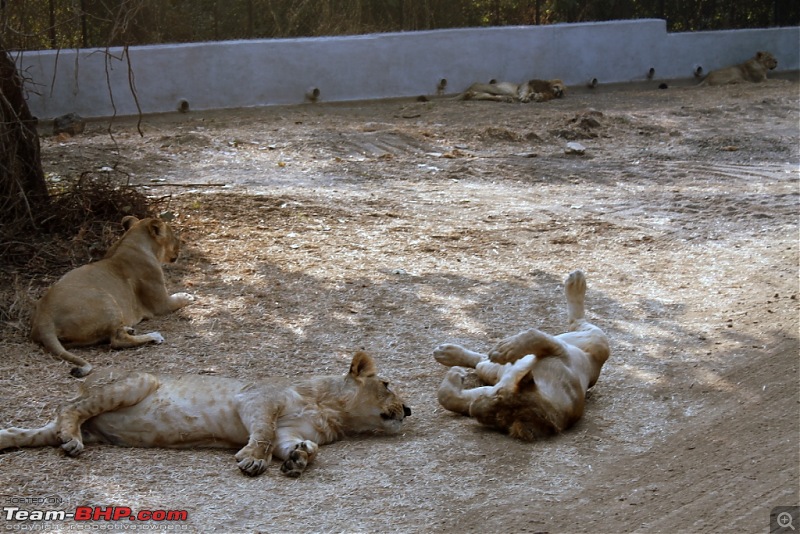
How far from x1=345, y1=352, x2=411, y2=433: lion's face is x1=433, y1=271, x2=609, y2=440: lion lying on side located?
342 millimetres

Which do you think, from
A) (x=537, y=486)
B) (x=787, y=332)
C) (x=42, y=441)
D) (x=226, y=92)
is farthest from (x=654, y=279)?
(x=226, y=92)

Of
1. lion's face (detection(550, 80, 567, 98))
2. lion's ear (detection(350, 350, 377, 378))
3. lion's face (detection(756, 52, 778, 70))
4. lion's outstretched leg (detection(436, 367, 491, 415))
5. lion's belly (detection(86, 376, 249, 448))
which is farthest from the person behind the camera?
lion's face (detection(756, 52, 778, 70))

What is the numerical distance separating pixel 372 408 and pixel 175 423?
936 mm

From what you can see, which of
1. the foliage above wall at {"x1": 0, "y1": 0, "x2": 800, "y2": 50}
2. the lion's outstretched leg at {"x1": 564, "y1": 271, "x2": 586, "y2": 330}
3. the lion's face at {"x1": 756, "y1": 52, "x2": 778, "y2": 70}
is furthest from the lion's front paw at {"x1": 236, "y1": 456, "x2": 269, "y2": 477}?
the lion's face at {"x1": 756, "y1": 52, "x2": 778, "y2": 70}

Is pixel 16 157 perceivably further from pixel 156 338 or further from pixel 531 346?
pixel 531 346

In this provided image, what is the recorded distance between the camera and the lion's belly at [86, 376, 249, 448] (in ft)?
15.0

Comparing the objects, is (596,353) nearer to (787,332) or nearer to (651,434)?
(651,434)

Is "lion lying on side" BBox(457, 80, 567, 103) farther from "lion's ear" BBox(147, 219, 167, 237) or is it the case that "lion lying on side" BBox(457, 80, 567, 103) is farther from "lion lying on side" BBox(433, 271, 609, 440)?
"lion lying on side" BBox(433, 271, 609, 440)

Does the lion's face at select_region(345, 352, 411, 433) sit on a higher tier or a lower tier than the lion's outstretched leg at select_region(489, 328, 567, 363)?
lower

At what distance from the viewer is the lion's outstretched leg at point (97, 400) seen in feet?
14.3

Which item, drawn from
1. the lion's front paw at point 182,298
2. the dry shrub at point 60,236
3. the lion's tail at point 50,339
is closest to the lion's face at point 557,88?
the dry shrub at point 60,236

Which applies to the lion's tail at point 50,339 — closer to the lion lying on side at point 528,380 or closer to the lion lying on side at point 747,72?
the lion lying on side at point 528,380

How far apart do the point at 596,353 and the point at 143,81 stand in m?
11.2

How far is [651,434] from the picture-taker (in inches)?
186
